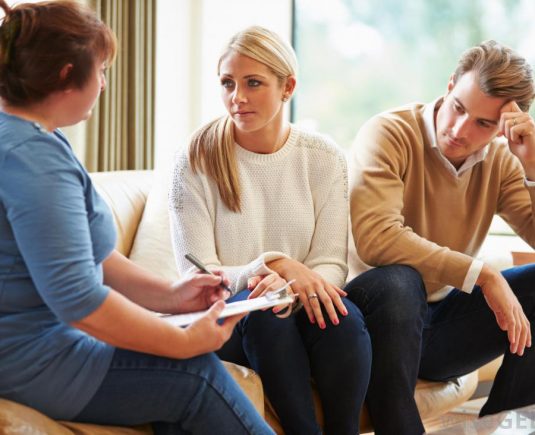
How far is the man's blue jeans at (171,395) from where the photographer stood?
1.39m

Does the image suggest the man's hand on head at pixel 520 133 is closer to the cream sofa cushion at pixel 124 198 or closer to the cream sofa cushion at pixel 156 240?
the cream sofa cushion at pixel 156 240

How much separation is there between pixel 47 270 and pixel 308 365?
77 cm

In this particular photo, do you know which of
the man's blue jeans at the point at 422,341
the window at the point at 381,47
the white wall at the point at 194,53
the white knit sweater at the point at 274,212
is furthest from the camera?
the white wall at the point at 194,53

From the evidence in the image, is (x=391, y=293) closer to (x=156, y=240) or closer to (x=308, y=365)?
(x=308, y=365)

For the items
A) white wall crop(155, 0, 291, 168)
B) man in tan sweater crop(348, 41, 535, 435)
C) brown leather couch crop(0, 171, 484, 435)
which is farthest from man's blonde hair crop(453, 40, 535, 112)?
white wall crop(155, 0, 291, 168)

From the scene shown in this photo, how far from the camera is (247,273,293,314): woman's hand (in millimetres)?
1816

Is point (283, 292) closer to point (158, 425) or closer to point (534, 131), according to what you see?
point (158, 425)

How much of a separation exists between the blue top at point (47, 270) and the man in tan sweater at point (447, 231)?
0.77 metres

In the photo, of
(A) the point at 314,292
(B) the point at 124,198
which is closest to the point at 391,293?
(A) the point at 314,292

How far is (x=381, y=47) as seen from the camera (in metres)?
4.07

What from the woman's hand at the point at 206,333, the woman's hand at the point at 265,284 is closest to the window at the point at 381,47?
the woman's hand at the point at 265,284

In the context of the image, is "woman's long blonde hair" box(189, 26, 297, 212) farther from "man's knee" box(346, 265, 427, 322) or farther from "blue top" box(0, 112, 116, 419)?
"blue top" box(0, 112, 116, 419)

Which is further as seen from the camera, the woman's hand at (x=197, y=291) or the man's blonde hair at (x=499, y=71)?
the man's blonde hair at (x=499, y=71)

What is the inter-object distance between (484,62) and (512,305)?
591 millimetres
